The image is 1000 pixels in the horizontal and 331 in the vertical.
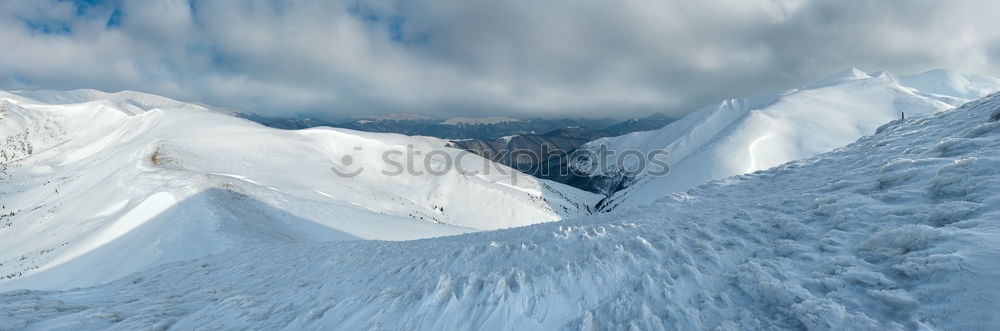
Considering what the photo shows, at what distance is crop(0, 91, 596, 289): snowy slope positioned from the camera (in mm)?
19406

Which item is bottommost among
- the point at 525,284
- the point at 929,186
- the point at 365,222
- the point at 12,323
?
the point at 365,222

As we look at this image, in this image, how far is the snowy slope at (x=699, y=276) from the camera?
13.9 feet

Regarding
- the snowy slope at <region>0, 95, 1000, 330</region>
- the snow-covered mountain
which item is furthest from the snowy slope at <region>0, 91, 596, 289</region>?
the snow-covered mountain

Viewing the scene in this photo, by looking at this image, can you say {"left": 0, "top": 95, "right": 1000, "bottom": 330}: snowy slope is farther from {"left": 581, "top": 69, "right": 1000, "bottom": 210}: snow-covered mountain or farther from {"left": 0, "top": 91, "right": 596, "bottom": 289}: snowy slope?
{"left": 581, "top": 69, "right": 1000, "bottom": 210}: snow-covered mountain

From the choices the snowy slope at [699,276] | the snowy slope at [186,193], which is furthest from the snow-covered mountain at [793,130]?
the snowy slope at [699,276]

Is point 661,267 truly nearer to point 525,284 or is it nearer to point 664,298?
point 664,298

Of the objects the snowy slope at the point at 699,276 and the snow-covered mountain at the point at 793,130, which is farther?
the snow-covered mountain at the point at 793,130

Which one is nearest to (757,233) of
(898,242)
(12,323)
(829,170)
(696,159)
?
(898,242)

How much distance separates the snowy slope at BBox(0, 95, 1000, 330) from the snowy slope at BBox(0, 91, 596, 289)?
438 inches

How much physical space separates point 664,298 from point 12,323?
10095mm

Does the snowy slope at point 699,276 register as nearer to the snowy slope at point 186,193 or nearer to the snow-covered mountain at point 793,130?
the snowy slope at point 186,193

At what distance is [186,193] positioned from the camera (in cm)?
2567

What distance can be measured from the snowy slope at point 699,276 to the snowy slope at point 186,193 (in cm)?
1113

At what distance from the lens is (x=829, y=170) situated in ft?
36.2
